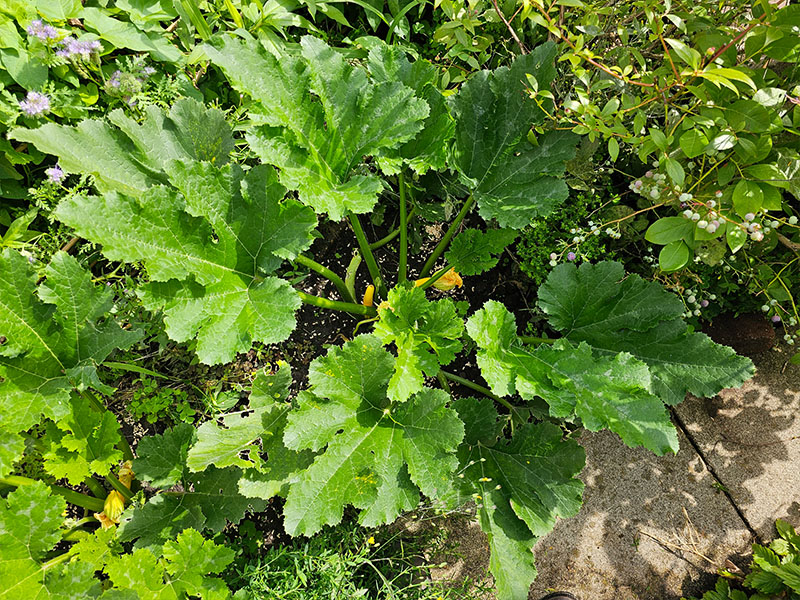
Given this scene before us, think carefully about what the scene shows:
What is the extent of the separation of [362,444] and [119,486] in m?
1.14

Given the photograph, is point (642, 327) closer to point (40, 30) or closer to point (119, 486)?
point (119, 486)

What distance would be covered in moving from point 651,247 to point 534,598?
5.73 feet

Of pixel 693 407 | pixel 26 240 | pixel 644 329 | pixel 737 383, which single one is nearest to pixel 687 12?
pixel 644 329

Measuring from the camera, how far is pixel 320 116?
2.06 metres

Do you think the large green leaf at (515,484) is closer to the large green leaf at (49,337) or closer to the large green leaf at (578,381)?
the large green leaf at (578,381)

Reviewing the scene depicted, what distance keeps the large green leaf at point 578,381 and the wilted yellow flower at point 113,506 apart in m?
1.66

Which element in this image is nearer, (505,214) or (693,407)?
(505,214)

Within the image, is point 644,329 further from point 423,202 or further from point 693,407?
point 423,202

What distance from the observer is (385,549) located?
2.47m

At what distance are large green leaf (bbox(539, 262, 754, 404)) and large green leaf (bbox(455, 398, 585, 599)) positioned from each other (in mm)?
431

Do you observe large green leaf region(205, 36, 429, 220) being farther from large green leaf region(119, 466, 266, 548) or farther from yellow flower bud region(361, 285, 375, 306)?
large green leaf region(119, 466, 266, 548)

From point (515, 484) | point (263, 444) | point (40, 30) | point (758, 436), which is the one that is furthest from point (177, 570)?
point (758, 436)

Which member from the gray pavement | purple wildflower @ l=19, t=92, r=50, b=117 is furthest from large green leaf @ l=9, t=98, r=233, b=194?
the gray pavement

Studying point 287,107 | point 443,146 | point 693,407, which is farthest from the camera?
point 693,407
